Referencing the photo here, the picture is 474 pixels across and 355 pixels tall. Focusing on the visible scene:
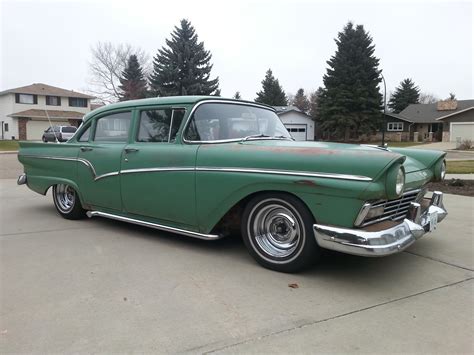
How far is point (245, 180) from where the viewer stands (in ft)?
12.1

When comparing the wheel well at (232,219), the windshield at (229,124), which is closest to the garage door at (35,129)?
the windshield at (229,124)

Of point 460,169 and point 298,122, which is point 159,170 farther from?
point 298,122

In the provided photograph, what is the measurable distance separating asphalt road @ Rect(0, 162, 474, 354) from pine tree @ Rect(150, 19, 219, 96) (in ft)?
111

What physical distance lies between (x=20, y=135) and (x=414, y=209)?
4767 cm

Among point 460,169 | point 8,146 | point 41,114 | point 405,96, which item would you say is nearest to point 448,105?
point 405,96

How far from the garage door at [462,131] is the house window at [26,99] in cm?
4497

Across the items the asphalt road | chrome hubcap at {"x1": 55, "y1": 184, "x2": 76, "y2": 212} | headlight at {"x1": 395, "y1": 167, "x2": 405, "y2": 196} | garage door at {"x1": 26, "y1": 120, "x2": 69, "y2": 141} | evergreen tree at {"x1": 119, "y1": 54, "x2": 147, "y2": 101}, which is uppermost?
evergreen tree at {"x1": 119, "y1": 54, "x2": 147, "y2": 101}

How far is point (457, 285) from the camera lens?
3.46 metres

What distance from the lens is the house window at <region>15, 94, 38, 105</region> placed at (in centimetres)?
4478

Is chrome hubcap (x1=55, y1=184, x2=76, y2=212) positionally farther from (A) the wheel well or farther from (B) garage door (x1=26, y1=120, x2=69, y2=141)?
(B) garage door (x1=26, y1=120, x2=69, y2=141)

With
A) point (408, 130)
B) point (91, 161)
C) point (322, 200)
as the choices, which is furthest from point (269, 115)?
point (408, 130)

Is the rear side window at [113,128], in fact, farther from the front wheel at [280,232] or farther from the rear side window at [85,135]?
the front wheel at [280,232]

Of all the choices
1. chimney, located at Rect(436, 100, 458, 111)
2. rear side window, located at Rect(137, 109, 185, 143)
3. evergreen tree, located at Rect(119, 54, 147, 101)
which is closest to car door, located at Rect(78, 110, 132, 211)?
rear side window, located at Rect(137, 109, 185, 143)

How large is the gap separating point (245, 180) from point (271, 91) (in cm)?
5610
